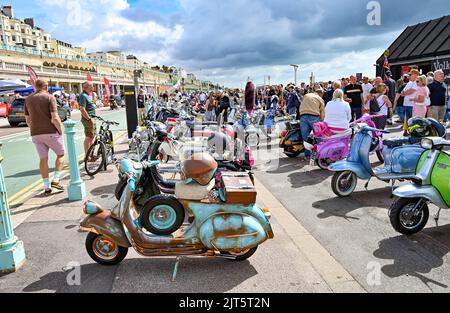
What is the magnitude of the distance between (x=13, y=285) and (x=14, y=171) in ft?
19.9

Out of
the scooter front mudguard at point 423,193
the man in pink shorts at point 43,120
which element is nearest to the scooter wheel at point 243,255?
the scooter front mudguard at point 423,193

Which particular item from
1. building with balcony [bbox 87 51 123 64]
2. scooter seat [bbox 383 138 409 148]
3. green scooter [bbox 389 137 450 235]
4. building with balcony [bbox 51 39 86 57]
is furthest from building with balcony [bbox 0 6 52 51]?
green scooter [bbox 389 137 450 235]

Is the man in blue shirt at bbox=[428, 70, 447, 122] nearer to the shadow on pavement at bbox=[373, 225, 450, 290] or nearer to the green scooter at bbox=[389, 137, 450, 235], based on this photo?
the green scooter at bbox=[389, 137, 450, 235]

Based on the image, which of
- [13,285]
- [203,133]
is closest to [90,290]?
[13,285]

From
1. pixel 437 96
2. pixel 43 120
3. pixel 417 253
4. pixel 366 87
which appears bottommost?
pixel 417 253

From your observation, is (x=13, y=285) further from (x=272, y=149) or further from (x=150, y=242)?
(x=272, y=149)

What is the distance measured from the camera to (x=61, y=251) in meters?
3.97

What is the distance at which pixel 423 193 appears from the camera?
161 inches

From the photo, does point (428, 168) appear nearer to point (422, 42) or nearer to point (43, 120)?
point (43, 120)

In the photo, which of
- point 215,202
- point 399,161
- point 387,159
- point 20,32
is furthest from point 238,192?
point 20,32

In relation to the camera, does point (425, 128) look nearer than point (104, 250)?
No

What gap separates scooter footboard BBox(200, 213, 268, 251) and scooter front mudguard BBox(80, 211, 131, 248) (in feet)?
2.64

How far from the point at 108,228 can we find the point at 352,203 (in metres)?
3.73
